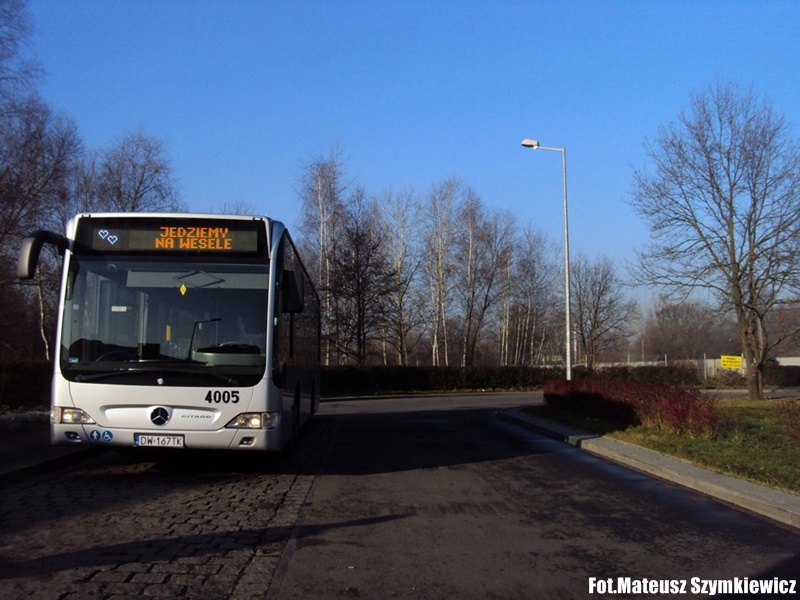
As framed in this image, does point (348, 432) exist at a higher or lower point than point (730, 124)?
lower

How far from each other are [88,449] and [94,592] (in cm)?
661

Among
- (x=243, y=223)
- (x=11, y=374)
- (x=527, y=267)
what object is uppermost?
(x=527, y=267)

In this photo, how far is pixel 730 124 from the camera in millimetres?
27500

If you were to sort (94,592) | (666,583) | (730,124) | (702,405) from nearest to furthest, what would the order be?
(94,592) → (666,583) → (702,405) → (730,124)

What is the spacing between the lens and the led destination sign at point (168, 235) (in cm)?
849

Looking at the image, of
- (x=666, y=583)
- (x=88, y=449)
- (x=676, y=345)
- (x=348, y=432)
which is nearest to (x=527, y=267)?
(x=676, y=345)

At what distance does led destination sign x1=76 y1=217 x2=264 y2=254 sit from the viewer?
8492mm

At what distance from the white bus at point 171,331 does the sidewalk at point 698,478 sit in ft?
18.9

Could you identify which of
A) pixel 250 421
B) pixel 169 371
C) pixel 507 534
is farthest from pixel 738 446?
pixel 169 371

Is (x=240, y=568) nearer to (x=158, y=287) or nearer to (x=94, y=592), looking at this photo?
A: (x=94, y=592)

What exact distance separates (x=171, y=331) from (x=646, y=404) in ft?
36.8

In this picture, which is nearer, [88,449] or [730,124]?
[88,449]

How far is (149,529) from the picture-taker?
6.34 m

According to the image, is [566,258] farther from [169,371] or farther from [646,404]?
[169,371]
